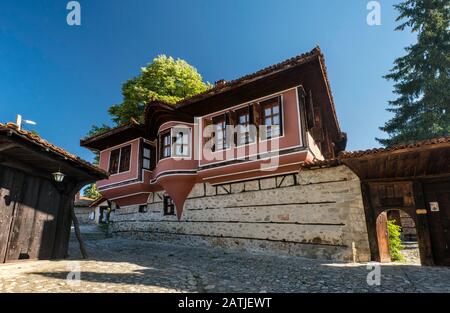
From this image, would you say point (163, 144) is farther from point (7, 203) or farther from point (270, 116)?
point (7, 203)

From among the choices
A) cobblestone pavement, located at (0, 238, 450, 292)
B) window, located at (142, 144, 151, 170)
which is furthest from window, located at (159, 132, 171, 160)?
cobblestone pavement, located at (0, 238, 450, 292)

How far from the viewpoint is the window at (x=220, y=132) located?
10344mm

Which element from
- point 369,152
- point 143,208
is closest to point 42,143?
point 369,152

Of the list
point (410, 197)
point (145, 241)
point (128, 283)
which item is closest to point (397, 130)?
point (410, 197)

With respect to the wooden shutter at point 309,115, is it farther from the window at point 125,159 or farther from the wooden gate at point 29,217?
the window at point 125,159

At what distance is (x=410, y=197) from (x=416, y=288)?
11.4 feet

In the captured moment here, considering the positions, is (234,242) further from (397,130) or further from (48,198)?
(397,130)

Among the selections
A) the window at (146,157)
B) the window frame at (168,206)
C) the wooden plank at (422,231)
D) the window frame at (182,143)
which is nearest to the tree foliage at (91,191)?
the window at (146,157)

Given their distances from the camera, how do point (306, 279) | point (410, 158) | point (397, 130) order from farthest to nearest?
point (397, 130)
point (410, 158)
point (306, 279)

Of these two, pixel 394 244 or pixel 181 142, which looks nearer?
pixel 394 244

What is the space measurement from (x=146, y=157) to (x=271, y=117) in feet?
23.2

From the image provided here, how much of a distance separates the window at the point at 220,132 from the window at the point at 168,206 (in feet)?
12.9

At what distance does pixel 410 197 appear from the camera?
7.68 meters

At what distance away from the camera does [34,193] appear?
24.0 feet
